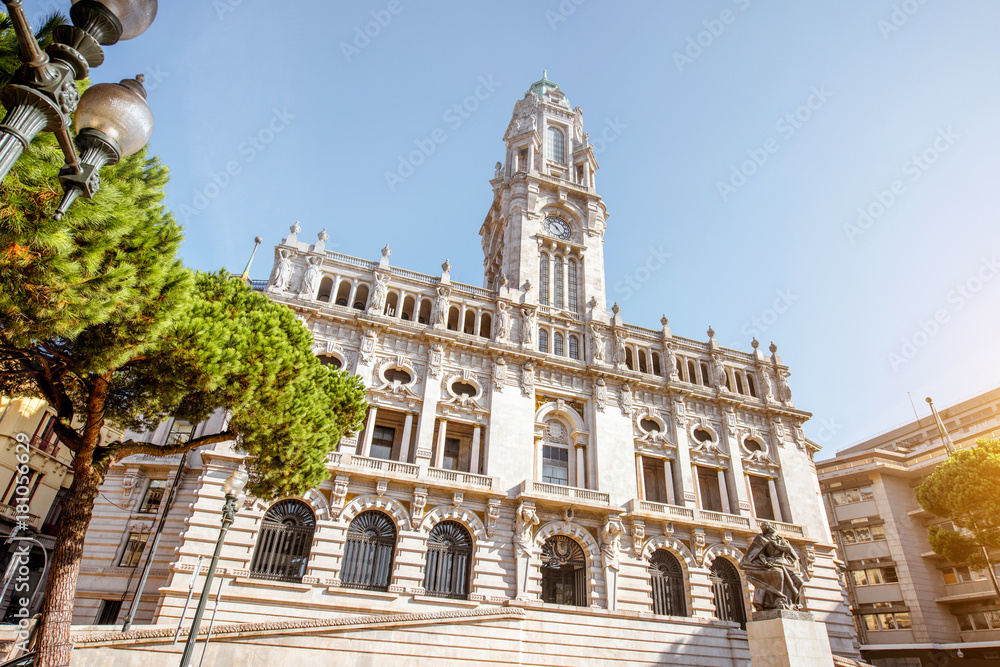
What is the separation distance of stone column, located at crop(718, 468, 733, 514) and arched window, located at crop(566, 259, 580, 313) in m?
13.3

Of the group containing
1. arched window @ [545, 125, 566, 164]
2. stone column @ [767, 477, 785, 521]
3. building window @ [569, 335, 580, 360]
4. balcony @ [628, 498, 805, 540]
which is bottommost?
balcony @ [628, 498, 805, 540]

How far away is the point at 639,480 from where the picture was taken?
106 ft

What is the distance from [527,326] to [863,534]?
101 feet

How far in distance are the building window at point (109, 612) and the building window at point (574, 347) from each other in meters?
25.8

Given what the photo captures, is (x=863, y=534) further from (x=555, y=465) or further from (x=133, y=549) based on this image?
(x=133, y=549)

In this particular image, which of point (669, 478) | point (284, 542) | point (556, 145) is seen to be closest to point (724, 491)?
point (669, 478)

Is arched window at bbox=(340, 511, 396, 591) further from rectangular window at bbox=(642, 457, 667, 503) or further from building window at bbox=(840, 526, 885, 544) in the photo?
building window at bbox=(840, 526, 885, 544)

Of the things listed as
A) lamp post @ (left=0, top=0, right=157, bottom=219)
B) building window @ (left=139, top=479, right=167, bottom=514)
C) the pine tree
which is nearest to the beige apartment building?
the pine tree

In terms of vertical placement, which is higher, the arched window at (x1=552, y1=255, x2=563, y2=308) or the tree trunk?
the arched window at (x1=552, y1=255, x2=563, y2=308)

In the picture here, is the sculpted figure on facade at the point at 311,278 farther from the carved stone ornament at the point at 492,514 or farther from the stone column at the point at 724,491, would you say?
the stone column at the point at 724,491

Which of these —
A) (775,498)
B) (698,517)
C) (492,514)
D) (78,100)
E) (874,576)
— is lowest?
(78,100)

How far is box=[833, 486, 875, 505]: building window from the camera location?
43625 millimetres

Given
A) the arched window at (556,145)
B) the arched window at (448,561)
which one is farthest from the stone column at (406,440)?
the arched window at (556,145)

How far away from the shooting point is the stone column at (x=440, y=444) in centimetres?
2931
